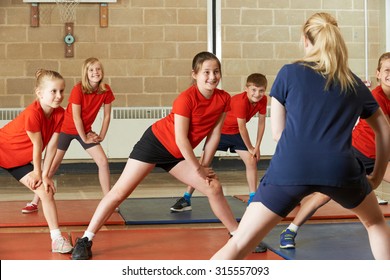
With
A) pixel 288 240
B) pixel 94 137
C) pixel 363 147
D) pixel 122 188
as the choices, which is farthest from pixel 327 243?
pixel 94 137

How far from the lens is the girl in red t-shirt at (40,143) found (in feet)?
13.7

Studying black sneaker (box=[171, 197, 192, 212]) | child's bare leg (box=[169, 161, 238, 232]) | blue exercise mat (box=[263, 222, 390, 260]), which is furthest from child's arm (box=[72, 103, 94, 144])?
blue exercise mat (box=[263, 222, 390, 260])

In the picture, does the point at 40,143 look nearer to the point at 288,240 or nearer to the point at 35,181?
the point at 35,181

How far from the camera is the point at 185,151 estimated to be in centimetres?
400

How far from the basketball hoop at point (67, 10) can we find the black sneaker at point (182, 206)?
390 centimetres

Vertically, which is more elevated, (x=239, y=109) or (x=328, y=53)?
(x=328, y=53)

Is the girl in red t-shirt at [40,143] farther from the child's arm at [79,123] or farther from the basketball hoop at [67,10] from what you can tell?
the basketball hoop at [67,10]

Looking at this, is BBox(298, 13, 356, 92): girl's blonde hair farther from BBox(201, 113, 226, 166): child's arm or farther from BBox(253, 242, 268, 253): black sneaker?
BBox(253, 242, 268, 253): black sneaker

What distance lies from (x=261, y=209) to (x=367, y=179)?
468 millimetres

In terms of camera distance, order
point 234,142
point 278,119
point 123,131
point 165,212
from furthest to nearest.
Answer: point 123,131 < point 234,142 < point 165,212 < point 278,119

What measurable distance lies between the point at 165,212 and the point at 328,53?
10.7 ft

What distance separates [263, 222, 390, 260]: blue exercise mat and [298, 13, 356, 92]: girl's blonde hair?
1.61 meters

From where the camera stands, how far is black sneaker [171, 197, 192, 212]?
18.9 feet

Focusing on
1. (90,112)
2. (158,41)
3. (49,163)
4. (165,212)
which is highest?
(158,41)
